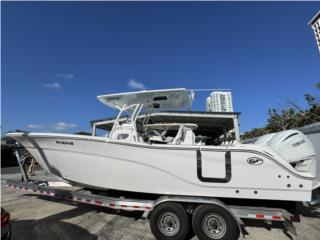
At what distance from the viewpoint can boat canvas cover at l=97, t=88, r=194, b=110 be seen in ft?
19.2

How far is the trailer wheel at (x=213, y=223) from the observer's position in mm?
4293

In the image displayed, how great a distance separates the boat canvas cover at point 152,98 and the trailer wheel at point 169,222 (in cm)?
249

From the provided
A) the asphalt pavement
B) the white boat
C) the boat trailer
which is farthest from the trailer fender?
the asphalt pavement

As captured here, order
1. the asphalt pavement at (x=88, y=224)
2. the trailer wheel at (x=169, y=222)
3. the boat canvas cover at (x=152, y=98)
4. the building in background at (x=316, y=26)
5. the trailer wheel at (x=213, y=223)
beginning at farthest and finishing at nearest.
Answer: the building in background at (x=316, y=26) < the boat canvas cover at (x=152, y=98) < the asphalt pavement at (x=88, y=224) < the trailer wheel at (x=169, y=222) < the trailer wheel at (x=213, y=223)

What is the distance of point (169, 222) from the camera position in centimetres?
455

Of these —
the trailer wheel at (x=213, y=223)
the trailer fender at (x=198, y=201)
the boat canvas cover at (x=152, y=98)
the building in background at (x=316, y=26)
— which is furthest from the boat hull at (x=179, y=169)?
the building in background at (x=316, y=26)

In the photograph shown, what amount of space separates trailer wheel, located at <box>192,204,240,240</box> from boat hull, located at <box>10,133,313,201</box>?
1.01 ft

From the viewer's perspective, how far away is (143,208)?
483cm

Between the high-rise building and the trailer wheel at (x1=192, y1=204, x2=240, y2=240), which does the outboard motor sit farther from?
the high-rise building

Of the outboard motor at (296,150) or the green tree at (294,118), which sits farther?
the green tree at (294,118)

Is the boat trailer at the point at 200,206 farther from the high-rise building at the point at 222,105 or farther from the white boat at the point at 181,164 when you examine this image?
the high-rise building at the point at 222,105

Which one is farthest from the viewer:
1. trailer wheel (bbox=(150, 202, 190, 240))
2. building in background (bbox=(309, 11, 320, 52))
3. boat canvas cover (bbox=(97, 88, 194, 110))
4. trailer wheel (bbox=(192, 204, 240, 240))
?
building in background (bbox=(309, 11, 320, 52))

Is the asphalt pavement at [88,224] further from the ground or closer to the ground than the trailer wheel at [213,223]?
closer to the ground

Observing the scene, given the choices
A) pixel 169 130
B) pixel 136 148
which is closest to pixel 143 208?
pixel 136 148
